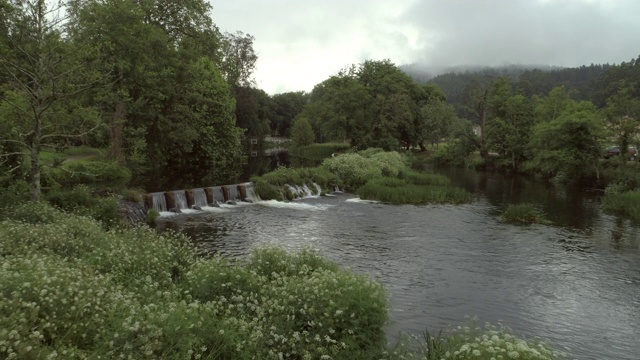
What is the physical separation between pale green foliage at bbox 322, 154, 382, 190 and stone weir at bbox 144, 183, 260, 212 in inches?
430

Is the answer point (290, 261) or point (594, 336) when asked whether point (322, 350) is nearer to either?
point (290, 261)

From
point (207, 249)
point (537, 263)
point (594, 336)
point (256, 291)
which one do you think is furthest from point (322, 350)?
point (537, 263)

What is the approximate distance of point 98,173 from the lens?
103 feet

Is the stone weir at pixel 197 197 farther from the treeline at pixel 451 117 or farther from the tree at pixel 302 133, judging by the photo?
the tree at pixel 302 133

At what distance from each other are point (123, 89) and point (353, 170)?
2164cm

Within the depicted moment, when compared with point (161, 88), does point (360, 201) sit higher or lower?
lower

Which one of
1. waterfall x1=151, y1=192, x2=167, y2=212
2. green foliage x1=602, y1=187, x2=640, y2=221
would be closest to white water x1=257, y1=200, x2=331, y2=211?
waterfall x1=151, y1=192, x2=167, y2=212

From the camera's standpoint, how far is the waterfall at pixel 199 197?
3175 centimetres

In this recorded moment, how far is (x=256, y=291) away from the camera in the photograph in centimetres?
1112

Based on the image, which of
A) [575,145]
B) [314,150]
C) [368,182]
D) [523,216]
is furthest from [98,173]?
[314,150]

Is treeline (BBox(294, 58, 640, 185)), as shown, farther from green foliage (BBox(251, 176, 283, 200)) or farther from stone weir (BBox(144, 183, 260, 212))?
stone weir (BBox(144, 183, 260, 212))

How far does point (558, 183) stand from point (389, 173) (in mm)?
19935

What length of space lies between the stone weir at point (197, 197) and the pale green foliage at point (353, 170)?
10.9m

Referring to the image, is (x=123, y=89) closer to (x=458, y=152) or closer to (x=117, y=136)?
(x=117, y=136)
